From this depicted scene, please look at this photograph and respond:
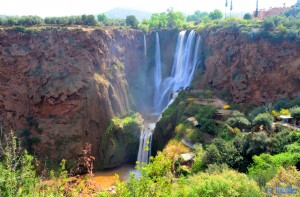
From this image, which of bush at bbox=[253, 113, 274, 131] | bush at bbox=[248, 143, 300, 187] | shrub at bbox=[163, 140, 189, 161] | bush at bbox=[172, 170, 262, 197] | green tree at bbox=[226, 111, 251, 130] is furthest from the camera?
shrub at bbox=[163, 140, 189, 161]

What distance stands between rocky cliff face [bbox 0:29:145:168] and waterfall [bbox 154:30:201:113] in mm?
8384

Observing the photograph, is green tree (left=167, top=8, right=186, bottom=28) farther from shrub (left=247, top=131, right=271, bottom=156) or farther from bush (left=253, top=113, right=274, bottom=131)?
shrub (left=247, top=131, right=271, bottom=156)

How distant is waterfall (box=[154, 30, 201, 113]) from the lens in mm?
42375

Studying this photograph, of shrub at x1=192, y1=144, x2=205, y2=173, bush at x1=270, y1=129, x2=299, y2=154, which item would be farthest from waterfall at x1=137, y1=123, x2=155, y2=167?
bush at x1=270, y1=129, x2=299, y2=154

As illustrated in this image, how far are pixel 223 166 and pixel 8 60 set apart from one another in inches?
1065

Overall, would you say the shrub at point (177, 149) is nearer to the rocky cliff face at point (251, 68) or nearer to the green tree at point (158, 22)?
the rocky cliff face at point (251, 68)

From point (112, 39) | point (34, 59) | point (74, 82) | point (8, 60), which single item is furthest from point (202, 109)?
point (8, 60)

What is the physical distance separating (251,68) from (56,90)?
70.9ft

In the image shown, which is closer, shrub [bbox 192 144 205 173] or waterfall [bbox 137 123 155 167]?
shrub [bbox 192 144 205 173]

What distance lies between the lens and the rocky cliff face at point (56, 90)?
31984 mm

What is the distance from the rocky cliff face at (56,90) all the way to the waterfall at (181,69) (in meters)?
8.38

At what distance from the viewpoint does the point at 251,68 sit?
107 feet

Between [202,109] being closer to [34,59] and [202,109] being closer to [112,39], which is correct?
[112,39]

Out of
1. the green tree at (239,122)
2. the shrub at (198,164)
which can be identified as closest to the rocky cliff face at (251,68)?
the green tree at (239,122)
